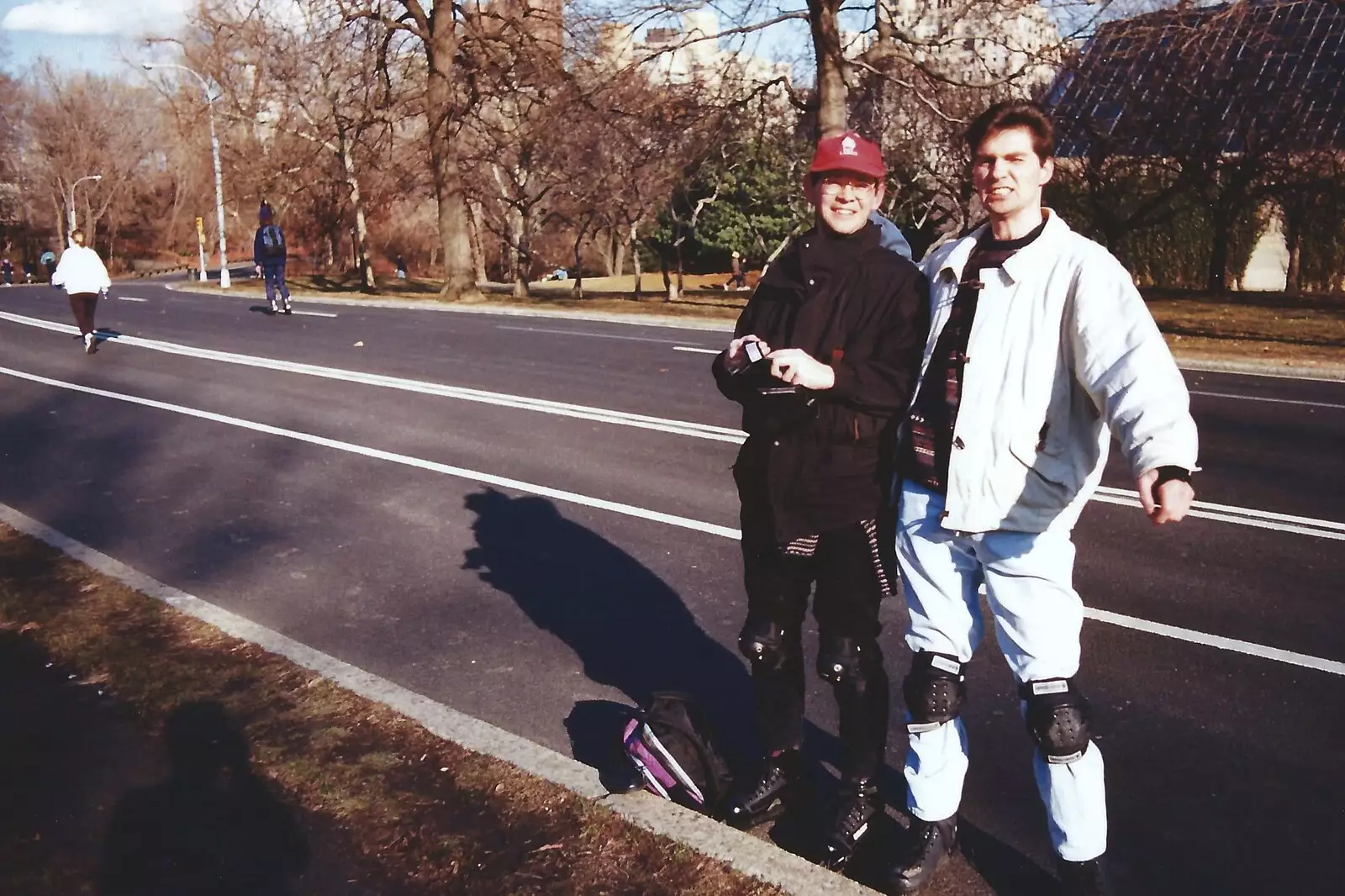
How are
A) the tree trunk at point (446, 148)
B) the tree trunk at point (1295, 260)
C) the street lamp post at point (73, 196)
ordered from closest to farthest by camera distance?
1. the tree trunk at point (446, 148)
2. the tree trunk at point (1295, 260)
3. the street lamp post at point (73, 196)

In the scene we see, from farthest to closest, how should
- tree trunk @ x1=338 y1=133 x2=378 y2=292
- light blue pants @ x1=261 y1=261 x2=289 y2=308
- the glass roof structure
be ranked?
1. tree trunk @ x1=338 y1=133 x2=378 y2=292
2. the glass roof structure
3. light blue pants @ x1=261 y1=261 x2=289 y2=308

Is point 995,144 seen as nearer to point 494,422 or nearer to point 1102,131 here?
point 494,422

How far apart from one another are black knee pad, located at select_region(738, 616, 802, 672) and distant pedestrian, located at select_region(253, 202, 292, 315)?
21.3m

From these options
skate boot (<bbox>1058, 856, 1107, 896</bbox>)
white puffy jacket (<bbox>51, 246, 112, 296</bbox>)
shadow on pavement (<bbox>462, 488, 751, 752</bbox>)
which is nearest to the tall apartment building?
white puffy jacket (<bbox>51, 246, 112, 296</bbox>)

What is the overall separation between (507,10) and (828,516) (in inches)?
1196

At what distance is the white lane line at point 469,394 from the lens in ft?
32.7

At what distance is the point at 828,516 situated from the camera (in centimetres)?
327

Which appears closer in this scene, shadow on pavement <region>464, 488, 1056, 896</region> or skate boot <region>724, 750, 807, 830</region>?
shadow on pavement <region>464, 488, 1056, 896</region>

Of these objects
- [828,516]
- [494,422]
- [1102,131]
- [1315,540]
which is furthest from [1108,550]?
[1102,131]

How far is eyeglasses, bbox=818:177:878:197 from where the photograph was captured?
3135 millimetres

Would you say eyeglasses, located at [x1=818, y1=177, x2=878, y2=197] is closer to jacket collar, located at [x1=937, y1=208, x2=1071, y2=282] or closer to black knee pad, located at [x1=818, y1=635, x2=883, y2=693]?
jacket collar, located at [x1=937, y1=208, x2=1071, y2=282]

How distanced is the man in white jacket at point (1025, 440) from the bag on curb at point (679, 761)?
0.78 metres

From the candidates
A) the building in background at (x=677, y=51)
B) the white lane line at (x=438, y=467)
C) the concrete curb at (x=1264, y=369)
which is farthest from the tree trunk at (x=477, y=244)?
the white lane line at (x=438, y=467)

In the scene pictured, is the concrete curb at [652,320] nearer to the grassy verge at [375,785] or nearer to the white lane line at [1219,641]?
the white lane line at [1219,641]
